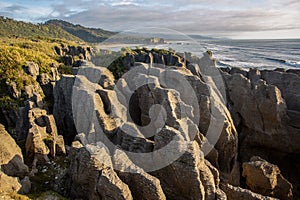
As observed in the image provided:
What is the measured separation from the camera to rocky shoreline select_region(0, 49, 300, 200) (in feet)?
29.0

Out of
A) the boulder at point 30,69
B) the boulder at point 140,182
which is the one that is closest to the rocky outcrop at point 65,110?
the boulder at point 140,182

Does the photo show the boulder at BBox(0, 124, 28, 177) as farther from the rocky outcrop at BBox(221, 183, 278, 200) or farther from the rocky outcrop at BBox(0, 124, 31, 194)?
the rocky outcrop at BBox(221, 183, 278, 200)

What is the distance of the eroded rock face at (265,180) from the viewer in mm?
12688

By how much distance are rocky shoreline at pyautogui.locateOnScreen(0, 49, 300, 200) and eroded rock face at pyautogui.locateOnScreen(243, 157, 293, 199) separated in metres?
0.05

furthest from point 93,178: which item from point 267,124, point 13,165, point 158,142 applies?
point 267,124

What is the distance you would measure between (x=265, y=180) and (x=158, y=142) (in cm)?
618

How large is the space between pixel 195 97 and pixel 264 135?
19.7 feet

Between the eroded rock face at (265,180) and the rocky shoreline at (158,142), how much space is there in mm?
49

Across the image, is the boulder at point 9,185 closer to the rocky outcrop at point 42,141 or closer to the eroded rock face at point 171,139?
the eroded rock face at point 171,139

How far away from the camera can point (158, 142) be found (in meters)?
10.1

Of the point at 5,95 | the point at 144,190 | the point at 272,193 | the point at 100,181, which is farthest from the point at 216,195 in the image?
the point at 5,95

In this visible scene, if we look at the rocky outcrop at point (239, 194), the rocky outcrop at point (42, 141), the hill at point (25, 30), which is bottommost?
the rocky outcrop at point (239, 194)

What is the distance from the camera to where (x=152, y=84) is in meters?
16.6

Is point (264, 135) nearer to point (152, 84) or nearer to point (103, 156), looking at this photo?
point (152, 84)
